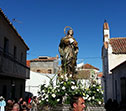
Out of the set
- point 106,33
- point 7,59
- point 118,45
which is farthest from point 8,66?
point 106,33

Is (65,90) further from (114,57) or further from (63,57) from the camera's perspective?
(114,57)

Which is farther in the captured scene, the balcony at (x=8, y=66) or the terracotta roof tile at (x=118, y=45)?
the terracotta roof tile at (x=118, y=45)

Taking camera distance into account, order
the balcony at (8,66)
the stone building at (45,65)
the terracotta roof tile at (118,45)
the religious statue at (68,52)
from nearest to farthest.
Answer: the religious statue at (68,52) → the balcony at (8,66) → the terracotta roof tile at (118,45) → the stone building at (45,65)

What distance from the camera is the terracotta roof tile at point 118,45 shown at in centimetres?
1767

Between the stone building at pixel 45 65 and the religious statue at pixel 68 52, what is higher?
the stone building at pixel 45 65

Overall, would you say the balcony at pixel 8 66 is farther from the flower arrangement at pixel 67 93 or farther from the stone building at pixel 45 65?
the stone building at pixel 45 65

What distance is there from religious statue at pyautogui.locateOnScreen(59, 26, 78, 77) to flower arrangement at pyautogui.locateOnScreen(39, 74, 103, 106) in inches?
40.1

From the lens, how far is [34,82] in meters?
24.8

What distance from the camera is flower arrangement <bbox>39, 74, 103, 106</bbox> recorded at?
4527 mm

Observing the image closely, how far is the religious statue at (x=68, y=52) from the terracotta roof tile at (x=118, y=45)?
12770 millimetres

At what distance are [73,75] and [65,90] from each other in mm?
1250

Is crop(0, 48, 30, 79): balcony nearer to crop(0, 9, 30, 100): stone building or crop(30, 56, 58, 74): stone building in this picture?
crop(0, 9, 30, 100): stone building

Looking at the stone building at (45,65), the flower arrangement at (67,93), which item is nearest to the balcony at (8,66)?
the flower arrangement at (67,93)

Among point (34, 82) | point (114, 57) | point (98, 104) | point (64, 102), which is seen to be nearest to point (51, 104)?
point (64, 102)
